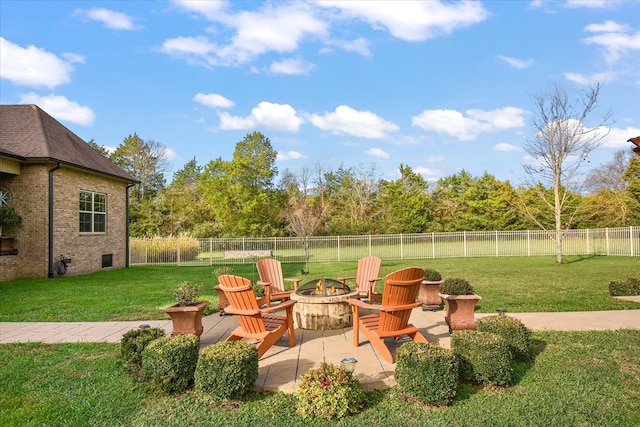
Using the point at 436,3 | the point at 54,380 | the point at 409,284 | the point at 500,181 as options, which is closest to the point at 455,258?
the point at 500,181

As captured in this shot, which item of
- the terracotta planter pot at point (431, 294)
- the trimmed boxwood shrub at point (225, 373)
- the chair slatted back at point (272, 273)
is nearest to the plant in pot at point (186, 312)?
the trimmed boxwood shrub at point (225, 373)

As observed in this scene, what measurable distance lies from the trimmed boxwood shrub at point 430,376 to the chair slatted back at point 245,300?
1766mm

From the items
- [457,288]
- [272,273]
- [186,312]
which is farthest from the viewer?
[272,273]

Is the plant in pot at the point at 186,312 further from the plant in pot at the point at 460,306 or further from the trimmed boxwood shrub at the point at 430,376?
the plant in pot at the point at 460,306

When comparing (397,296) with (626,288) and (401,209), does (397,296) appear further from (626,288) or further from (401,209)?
(401,209)

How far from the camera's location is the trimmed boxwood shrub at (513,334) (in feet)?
14.0

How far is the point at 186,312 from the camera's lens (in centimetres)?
484

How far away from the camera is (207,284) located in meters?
A: 11.8

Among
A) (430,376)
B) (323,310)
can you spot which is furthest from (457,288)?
(430,376)

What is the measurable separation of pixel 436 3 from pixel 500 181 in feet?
87.7

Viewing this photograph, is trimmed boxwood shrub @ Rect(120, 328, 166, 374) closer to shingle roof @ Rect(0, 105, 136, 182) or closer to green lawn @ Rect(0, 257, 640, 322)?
green lawn @ Rect(0, 257, 640, 322)

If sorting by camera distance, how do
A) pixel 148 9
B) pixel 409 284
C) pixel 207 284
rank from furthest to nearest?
pixel 207 284 → pixel 148 9 → pixel 409 284

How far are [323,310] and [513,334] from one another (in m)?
2.43

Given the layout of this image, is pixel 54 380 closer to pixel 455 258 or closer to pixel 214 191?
pixel 455 258
